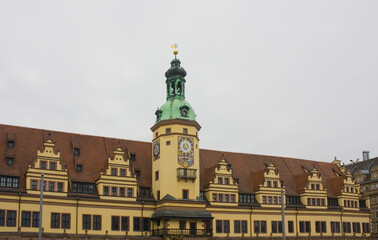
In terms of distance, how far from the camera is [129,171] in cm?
6266

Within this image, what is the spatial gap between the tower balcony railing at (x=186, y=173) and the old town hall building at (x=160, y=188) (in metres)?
0.12

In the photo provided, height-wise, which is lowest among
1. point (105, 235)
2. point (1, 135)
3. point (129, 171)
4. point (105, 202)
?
point (105, 235)

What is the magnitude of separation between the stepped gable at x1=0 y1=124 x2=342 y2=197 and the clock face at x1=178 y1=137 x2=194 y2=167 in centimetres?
537

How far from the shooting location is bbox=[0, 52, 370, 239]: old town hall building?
57.2 metres

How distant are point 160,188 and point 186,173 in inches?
147

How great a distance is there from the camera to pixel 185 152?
212ft

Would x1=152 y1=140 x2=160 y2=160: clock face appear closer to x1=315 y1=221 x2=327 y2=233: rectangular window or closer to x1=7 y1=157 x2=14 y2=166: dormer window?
x1=7 y1=157 x2=14 y2=166: dormer window

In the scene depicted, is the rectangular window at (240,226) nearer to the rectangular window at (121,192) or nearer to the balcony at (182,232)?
the balcony at (182,232)

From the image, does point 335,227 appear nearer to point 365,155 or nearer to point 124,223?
point 124,223

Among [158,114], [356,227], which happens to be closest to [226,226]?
[158,114]

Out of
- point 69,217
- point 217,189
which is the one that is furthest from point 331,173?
point 69,217

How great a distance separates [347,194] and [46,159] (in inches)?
1787

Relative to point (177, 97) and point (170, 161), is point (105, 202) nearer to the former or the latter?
point (170, 161)

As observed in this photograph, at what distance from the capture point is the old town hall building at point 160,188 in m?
57.2
